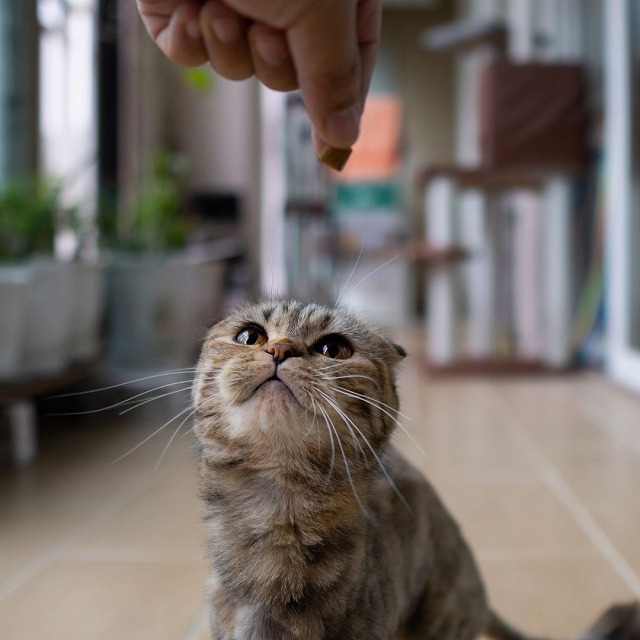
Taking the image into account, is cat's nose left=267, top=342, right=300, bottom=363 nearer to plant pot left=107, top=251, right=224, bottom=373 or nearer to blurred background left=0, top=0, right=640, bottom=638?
blurred background left=0, top=0, right=640, bottom=638

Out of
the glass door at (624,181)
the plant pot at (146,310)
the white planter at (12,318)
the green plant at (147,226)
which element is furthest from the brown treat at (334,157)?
the glass door at (624,181)

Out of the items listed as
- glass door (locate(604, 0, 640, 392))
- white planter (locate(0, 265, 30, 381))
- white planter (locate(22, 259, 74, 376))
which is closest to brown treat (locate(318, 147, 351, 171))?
white planter (locate(0, 265, 30, 381))

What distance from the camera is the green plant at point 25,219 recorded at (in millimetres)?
1861

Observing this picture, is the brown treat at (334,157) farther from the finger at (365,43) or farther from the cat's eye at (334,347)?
the cat's eye at (334,347)

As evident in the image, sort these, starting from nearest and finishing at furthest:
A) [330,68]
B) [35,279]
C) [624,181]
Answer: [330,68]
[35,279]
[624,181]

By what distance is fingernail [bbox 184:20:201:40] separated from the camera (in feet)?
2.13

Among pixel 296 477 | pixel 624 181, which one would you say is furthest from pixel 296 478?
pixel 624 181

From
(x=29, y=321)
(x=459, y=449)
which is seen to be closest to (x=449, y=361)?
(x=459, y=449)

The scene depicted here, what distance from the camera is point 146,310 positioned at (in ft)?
7.61

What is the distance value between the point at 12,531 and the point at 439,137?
6.79m

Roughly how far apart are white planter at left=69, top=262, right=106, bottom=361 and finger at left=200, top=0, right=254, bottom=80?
4.46 feet

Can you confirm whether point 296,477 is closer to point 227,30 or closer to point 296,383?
point 296,383

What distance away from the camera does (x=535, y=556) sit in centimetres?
124

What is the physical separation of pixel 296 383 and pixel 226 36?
326 mm
